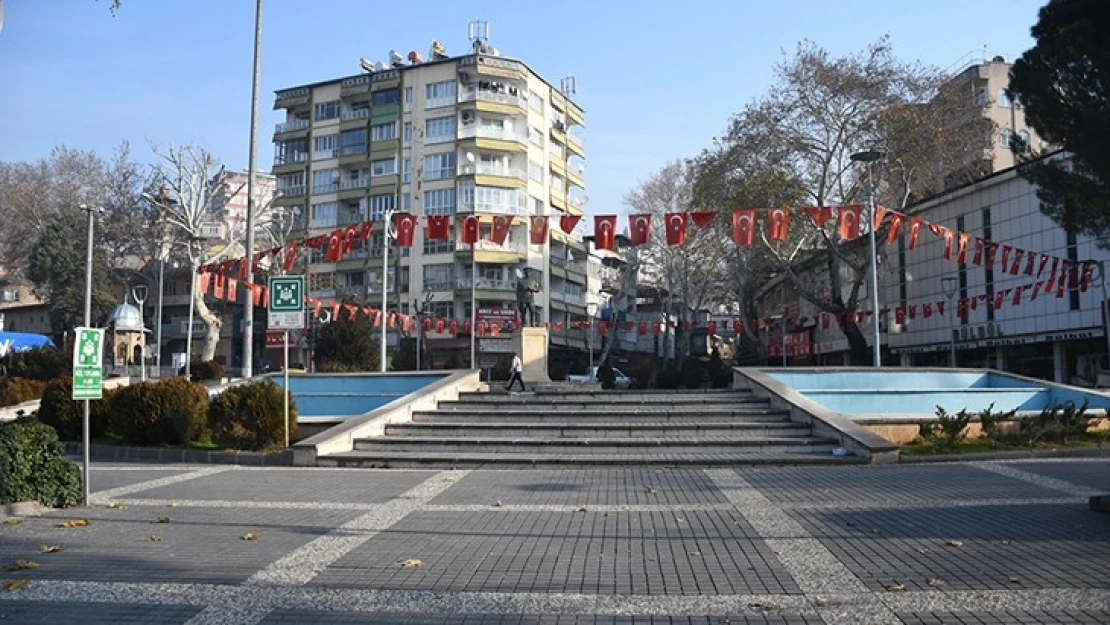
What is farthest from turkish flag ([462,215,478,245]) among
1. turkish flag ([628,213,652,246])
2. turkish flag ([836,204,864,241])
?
turkish flag ([836,204,864,241])

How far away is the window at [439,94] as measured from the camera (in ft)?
195

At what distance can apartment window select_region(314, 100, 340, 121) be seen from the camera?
208 ft

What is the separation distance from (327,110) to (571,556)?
6158 centimetres

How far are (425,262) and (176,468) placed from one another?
149 feet

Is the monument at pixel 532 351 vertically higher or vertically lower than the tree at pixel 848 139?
lower

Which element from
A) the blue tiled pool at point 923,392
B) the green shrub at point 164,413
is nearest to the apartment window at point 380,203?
the blue tiled pool at point 923,392

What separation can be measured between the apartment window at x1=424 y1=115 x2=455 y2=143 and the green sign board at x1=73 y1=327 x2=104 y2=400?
166 feet

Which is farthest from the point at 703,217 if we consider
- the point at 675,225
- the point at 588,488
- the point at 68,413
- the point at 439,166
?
the point at 439,166

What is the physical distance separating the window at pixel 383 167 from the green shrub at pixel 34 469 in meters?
52.8

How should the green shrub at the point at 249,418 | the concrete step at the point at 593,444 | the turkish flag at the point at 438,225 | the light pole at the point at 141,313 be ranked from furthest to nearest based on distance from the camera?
the light pole at the point at 141,313, the turkish flag at the point at 438,225, the green shrub at the point at 249,418, the concrete step at the point at 593,444

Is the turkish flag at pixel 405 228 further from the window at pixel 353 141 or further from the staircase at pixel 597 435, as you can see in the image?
the window at pixel 353 141

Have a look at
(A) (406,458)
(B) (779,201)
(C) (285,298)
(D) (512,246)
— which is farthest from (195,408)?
(D) (512,246)

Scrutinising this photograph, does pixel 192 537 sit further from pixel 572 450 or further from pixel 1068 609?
pixel 572 450

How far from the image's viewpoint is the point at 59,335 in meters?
59.1
